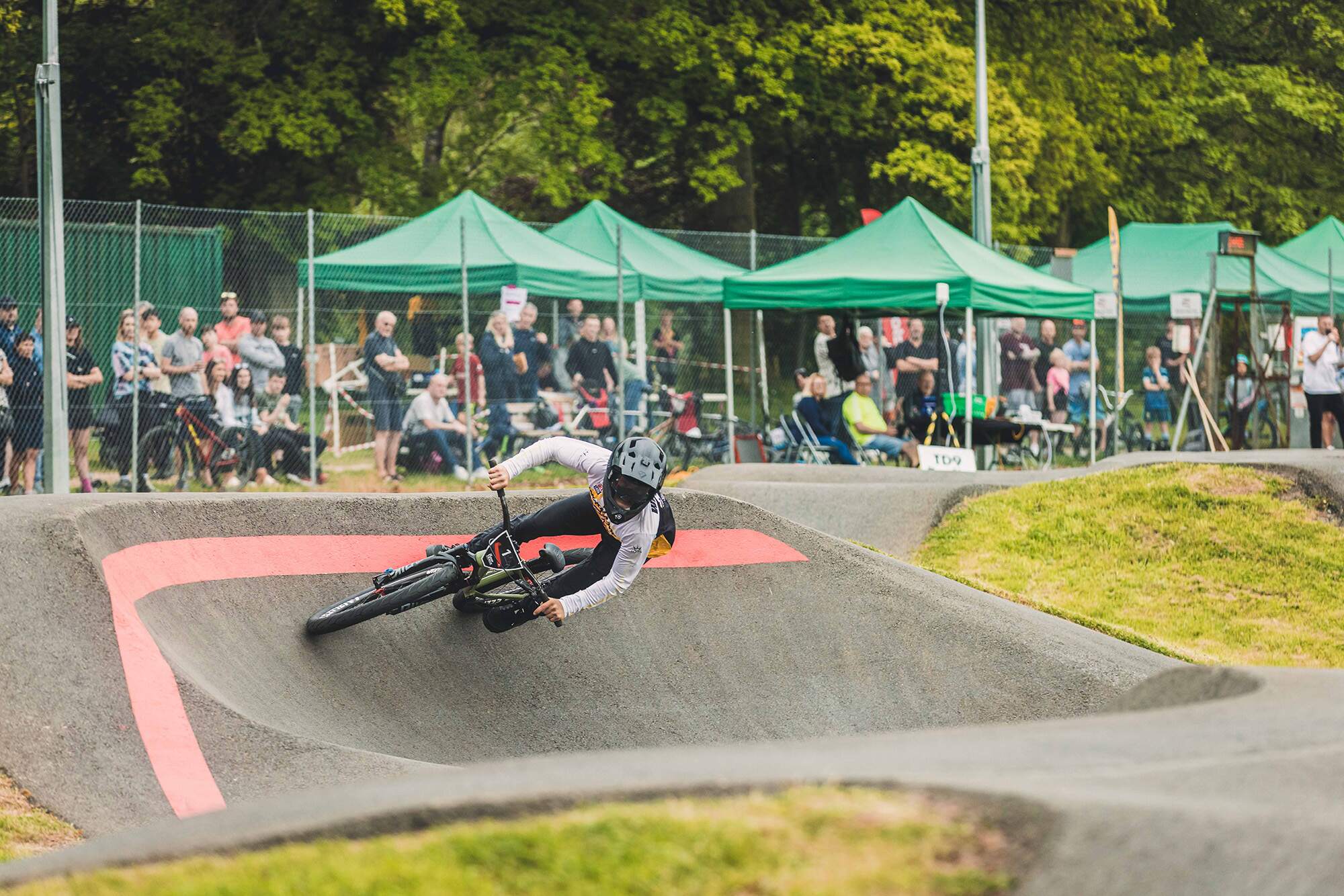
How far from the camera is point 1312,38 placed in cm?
3544

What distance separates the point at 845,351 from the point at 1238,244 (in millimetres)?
5208

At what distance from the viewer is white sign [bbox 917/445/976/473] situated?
17078 mm

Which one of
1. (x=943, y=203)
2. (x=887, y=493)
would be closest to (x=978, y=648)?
(x=887, y=493)

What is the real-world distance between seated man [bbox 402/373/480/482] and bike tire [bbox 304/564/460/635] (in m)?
7.77

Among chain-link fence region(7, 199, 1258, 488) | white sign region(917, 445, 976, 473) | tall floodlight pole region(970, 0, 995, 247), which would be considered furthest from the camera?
tall floodlight pole region(970, 0, 995, 247)

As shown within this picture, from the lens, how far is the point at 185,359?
1451cm

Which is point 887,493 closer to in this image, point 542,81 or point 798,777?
point 798,777

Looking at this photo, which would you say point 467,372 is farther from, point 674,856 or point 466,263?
point 674,856

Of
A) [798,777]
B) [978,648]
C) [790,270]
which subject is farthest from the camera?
[790,270]

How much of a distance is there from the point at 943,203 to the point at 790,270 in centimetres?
1375

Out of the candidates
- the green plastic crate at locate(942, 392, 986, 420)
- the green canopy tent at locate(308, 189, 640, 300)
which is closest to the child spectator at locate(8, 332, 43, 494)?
the green canopy tent at locate(308, 189, 640, 300)

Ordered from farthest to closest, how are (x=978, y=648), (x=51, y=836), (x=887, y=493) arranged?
(x=887, y=493)
(x=978, y=648)
(x=51, y=836)

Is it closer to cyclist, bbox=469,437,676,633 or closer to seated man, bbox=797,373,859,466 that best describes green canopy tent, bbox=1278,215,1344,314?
seated man, bbox=797,373,859,466

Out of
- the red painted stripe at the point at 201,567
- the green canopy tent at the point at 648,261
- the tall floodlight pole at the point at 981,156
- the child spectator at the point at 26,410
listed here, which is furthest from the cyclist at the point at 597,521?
the tall floodlight pole at the point at 981,156
